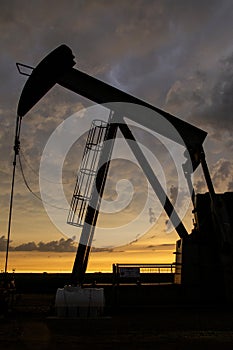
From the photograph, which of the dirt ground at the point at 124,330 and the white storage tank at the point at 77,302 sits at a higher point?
the white storage tank at the point at 77,302

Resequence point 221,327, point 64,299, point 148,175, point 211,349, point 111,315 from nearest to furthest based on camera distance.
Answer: point 211,349, point 221,327, point 64,299, point 111,315, point 148,175

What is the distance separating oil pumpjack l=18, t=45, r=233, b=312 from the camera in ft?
47.6

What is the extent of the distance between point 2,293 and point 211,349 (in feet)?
26.7

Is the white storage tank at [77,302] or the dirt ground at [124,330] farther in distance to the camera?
the white storage tank at [77,302]

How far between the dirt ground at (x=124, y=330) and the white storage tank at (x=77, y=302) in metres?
0.36

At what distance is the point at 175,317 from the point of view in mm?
13398

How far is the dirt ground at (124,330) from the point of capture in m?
8.84

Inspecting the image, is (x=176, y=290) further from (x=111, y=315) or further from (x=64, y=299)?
(x=64, y=299)

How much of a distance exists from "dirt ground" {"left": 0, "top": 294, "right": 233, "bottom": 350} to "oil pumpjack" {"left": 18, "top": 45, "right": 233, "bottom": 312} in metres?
1.78

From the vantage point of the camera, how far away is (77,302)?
12938 millimetres

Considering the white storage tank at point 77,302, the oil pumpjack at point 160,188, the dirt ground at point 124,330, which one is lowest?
the dirt ground at point 124,330

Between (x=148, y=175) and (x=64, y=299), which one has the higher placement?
(x=148, y=175)

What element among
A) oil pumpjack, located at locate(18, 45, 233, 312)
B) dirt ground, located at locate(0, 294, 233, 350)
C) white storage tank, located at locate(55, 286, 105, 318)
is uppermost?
oil pumpjack, located at locate(18, 45, 233, 312)

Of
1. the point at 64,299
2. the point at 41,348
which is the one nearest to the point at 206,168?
the point at 64,299
